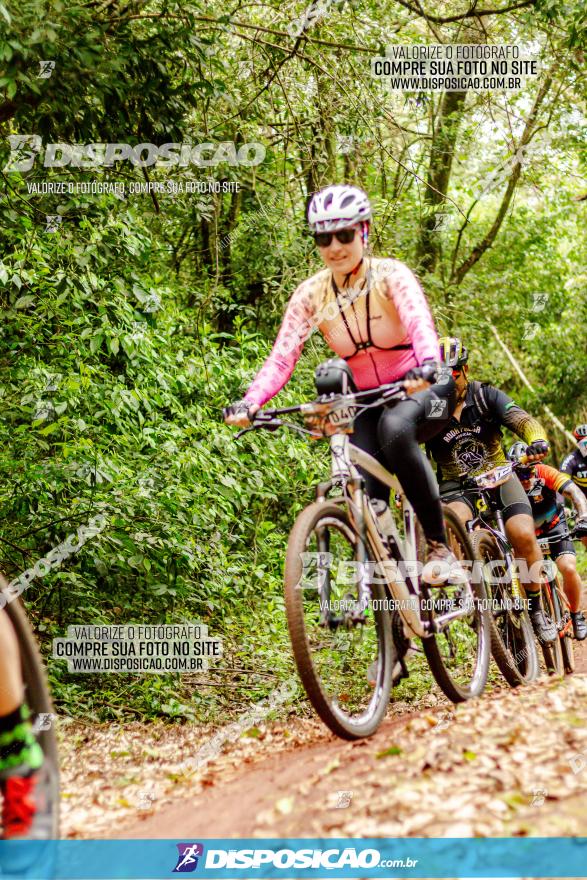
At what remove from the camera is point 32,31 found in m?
5.42

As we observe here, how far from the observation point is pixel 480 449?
265 inches

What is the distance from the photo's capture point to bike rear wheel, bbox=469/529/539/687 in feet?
19.7

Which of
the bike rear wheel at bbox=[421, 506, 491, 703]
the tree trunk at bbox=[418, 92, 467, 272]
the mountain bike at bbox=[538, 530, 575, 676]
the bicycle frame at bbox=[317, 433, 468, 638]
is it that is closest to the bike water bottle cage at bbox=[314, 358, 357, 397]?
the bicycle frame at bbox=[317, 433, 468, 638]

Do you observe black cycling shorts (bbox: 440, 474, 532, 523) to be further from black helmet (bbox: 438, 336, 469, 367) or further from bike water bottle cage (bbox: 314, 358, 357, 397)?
bike water bottle cage (bbox: 314, 358, 357, 397)

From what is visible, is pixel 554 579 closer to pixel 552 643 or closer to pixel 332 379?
pixel 552 643

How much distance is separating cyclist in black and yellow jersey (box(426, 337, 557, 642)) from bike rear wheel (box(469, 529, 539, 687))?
306 mm

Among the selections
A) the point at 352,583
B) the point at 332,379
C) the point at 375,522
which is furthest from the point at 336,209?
the point at 352,583

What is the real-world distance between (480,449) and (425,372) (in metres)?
2.84

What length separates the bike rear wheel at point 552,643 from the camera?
24.6ft

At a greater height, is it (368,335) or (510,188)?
(510,188)

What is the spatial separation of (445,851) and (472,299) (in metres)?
13.9

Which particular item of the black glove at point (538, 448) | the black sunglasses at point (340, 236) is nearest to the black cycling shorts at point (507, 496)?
the black glove at point (538, 448)

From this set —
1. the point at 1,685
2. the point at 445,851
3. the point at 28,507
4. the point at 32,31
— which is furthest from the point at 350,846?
the point at 32,31

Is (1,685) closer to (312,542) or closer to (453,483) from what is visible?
(312,542)
